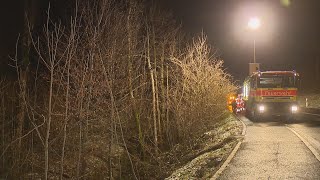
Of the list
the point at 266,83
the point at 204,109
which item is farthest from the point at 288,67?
the point at 204,109

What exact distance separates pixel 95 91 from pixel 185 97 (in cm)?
1081

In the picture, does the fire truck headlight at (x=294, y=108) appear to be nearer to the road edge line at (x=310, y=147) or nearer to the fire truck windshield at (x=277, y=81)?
the fire truck windshield at (x=277, y=81)

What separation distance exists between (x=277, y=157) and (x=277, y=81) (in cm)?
1382

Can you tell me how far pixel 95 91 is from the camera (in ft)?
42.7

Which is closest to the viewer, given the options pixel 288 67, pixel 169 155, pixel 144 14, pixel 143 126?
pixel 169 155

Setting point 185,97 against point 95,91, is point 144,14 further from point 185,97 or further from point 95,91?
point 95,91

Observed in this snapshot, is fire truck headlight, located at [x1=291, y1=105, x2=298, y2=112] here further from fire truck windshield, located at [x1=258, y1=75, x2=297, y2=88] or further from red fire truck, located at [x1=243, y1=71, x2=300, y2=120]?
fire truck windshield, located at [x1=258, y1=75, x2=297, y2=88]

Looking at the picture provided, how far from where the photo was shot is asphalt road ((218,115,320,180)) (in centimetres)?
1067

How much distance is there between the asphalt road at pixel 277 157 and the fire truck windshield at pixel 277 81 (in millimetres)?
7038

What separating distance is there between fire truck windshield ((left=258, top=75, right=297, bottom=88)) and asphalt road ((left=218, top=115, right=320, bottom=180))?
704 centimetres

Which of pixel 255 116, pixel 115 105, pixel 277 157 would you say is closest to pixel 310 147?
pixel 277 157

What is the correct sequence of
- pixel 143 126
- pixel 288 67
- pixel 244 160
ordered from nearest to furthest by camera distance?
pixel 244 160 → pixel 143 126 → pixel 288 67

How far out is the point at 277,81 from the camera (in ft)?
85.4

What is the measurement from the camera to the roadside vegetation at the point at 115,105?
15289 mm
